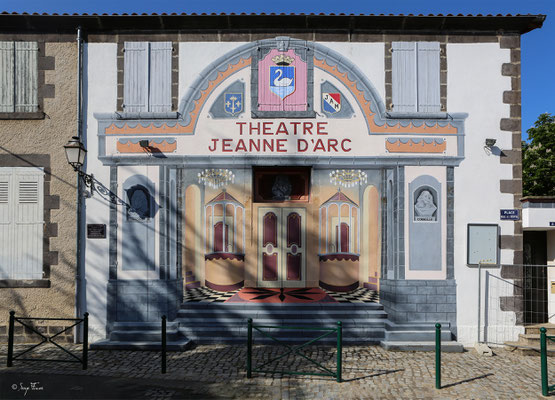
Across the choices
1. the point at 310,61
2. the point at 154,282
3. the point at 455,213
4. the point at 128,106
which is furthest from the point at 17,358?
the point at 455,213

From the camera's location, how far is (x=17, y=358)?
6.25 meters

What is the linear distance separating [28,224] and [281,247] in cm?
490

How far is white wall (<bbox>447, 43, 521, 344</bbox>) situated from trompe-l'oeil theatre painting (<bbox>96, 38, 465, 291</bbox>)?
33 centimetres

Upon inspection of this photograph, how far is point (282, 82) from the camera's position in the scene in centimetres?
748

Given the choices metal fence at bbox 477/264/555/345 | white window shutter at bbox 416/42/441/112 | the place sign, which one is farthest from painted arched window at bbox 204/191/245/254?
the place sign

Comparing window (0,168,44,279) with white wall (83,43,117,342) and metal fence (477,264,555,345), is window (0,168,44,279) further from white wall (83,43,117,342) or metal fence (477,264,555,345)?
metal fence (477,264,555,345)

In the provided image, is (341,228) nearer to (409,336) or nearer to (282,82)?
(409,336)

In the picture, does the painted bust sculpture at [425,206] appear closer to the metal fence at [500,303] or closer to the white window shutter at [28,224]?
the metal fence at [500,303]

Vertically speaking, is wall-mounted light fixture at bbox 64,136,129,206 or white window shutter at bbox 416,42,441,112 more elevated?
white window shutter at bbox 416,42,441,112

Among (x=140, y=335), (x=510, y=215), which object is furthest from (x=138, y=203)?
(x=510, y=215)

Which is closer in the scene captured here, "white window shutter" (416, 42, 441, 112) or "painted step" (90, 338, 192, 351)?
"painted step" (90, 338, 192, 351)

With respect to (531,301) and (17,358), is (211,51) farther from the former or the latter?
(531,301)

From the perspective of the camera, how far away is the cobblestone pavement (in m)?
5.08

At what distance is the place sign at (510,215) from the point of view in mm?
7191
